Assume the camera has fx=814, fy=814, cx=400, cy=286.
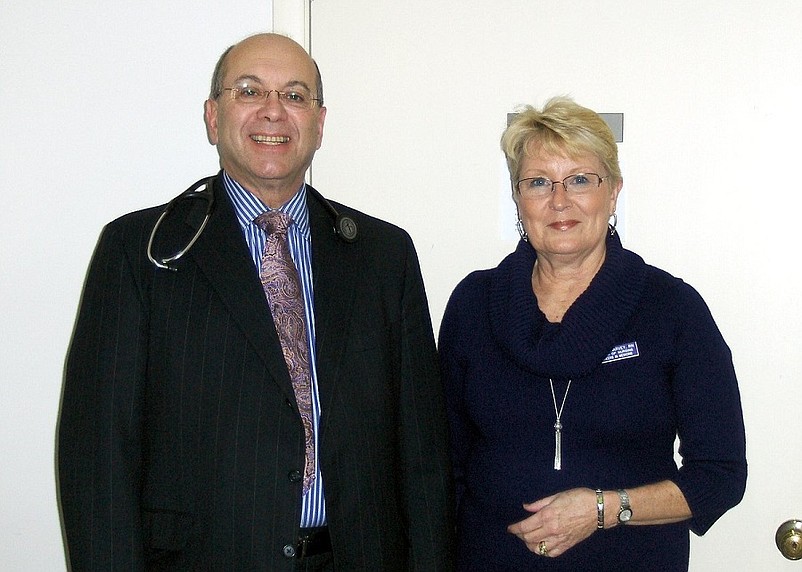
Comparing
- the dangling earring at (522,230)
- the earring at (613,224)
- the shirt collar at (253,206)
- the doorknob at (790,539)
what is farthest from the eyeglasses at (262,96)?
the doorknob at (790,539)

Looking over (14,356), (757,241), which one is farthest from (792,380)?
(14,356)

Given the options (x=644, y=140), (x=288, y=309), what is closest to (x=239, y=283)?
(x=288, y=309)

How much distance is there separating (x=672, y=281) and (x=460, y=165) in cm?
64

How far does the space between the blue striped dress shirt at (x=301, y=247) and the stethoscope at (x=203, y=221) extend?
49 millimetres

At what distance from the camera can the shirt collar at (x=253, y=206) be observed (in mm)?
1620

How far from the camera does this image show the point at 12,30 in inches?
81.3

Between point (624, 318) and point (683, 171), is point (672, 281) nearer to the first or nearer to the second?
point (624, 318)

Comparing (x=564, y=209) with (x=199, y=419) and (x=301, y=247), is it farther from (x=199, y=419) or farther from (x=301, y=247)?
(x=199, y=419)

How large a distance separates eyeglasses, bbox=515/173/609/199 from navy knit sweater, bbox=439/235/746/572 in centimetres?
16

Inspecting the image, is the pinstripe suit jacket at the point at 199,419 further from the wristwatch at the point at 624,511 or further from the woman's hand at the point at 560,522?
the wristwatch at the point at 624,511

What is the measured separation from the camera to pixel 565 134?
1.73 meters

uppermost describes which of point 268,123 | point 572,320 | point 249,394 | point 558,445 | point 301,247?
point 268,123

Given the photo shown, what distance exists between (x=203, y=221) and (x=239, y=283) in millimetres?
150

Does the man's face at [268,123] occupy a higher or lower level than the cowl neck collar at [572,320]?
higher
